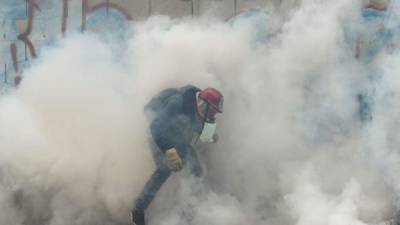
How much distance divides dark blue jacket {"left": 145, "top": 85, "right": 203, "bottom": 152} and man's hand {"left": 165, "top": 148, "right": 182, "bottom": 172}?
49 mm

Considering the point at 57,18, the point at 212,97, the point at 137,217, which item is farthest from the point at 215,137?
the point at 57,18

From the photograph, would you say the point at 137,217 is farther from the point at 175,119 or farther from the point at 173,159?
the point at 175,119

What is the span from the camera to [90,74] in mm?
6660

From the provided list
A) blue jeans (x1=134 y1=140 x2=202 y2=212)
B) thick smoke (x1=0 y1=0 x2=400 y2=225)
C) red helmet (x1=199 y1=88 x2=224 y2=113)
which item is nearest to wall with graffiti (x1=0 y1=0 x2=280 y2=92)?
thick smoke (x1=0 y1=0 x2=400 y2=225)

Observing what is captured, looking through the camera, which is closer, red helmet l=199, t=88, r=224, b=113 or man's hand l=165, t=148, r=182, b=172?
man's hand l=165, t=148, r=182, b=172

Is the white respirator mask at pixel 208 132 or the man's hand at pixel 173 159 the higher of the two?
the white respirator mask at pixel 208 132

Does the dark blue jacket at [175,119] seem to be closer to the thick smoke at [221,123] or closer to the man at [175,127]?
the man at [175,127]

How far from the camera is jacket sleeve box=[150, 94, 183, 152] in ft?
18.9

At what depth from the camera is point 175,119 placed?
586 centimetres

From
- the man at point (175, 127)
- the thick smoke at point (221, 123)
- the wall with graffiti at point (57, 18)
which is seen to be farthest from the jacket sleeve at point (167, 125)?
the wall with graffiti at point (57, 18)

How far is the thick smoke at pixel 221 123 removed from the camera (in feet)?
19.9

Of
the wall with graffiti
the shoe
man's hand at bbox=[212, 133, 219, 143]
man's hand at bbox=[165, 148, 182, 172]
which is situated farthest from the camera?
the wall with graffiti

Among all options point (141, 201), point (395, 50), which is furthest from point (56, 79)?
point (395, 50)

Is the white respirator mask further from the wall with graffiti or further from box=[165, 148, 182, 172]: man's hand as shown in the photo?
the wall with graffiti
